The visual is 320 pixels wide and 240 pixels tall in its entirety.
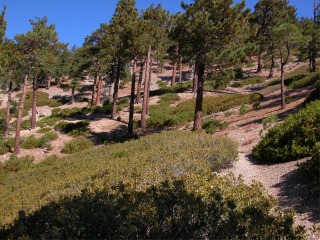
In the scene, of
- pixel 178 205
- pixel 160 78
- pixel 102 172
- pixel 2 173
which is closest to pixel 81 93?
pixel 160 78

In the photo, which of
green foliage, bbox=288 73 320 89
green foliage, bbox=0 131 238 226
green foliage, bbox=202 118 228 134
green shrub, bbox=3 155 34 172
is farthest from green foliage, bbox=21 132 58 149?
green foliage, bbox=288 73 320 89

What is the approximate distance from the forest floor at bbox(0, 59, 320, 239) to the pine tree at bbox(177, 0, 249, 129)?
14.8 feet

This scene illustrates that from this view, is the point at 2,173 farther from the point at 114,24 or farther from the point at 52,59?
the point at 114,24

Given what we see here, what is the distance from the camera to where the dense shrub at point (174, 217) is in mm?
4566

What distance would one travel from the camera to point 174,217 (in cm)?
A: 489

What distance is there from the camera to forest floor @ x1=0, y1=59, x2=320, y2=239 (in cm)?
704

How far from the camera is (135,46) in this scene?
2158 centimetres

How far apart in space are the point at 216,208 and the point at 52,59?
64.9 ft

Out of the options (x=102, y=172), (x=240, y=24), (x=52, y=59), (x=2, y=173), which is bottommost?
(x=2, y=173)

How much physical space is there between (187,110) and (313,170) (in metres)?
21.1

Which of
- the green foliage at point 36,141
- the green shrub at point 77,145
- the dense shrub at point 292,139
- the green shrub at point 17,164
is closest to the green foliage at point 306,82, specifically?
the dense shrub at point 292,139

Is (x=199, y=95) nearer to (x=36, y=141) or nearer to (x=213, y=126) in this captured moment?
(x=213, y=126)

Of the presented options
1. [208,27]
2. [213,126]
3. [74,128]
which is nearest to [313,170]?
[208,27]

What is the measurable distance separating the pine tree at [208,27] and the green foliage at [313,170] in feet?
32.1
